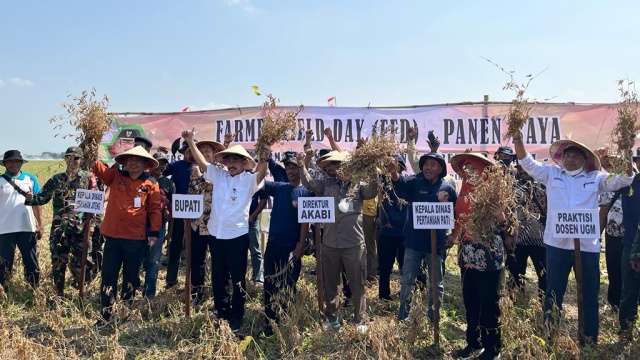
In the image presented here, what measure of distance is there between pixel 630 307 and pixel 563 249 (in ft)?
3.66

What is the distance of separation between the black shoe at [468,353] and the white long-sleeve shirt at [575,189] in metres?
1.34

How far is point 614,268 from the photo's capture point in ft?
19.3

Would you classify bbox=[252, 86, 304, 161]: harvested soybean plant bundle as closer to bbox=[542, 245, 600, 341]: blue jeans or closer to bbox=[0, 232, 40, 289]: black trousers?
bbox=[542, 245, 600, 341]: blue jeans

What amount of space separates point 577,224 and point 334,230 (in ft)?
7.90

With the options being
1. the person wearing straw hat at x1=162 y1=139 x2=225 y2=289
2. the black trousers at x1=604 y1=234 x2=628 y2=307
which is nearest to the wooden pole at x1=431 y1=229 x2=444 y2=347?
the black trousers at x1=604 y1=234 x2=628 y2=307

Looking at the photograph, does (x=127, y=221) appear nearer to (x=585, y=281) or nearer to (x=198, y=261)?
(x=198, y=261)

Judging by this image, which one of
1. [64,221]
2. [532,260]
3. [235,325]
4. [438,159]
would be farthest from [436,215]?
[64,221]

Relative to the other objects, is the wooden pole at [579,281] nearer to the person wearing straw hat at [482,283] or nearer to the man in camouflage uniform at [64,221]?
the person wearing straw hat at [482,283]

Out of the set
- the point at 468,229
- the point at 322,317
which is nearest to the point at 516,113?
the point at 468,229

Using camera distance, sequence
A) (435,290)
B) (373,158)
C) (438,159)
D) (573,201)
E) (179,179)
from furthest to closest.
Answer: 1. (179,179)
2. (438,159)
3. (435,290)
4. (573,201)
5. (373,158)

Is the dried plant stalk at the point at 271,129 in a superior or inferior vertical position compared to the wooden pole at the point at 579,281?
superior

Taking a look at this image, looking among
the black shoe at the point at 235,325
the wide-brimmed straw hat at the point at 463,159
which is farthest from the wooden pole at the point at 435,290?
the black shoe at the point at 235,325

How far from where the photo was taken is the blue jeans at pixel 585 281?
14.6ft

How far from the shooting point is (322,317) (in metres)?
4.99
